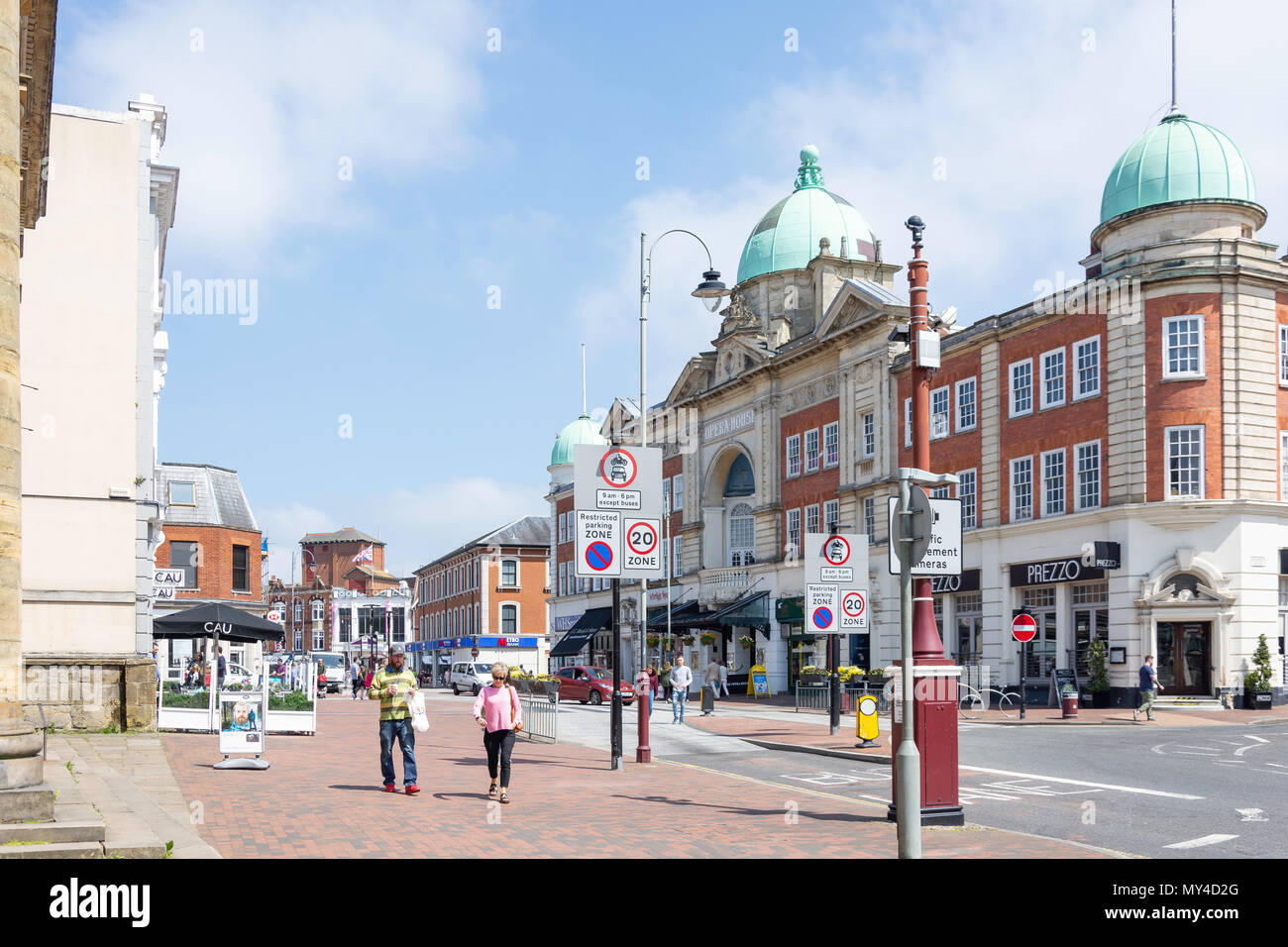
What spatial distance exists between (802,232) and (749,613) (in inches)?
605

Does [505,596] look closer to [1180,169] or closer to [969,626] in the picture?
[969,626]

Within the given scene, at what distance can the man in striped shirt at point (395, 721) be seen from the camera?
14891 mm

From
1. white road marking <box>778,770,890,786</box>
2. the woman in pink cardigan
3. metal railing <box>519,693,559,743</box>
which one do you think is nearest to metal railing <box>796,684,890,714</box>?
metal railing <box>519,693,559,743</box>

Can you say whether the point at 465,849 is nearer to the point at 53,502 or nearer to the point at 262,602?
the point at 53,502

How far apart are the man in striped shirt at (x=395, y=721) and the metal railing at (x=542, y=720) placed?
10025 mm

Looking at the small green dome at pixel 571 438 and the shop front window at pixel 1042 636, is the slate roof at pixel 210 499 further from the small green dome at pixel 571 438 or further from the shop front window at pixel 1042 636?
the shop front window at pixel 1042 636

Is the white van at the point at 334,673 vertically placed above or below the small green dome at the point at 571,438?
below

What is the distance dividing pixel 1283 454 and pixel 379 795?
27358mm

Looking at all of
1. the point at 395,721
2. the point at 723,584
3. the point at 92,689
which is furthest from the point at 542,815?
the point at 723,584

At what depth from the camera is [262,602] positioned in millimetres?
59156

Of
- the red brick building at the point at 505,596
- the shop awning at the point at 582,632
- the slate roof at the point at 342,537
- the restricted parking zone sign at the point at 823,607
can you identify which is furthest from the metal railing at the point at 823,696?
the slate roof at the point at 342,537

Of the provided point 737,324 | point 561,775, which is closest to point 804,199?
point 737,324

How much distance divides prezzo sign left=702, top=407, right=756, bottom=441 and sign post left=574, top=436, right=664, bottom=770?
32.3 m

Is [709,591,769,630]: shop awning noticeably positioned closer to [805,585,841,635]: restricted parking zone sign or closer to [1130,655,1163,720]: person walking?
[1130,655,1163,720]: person walking
